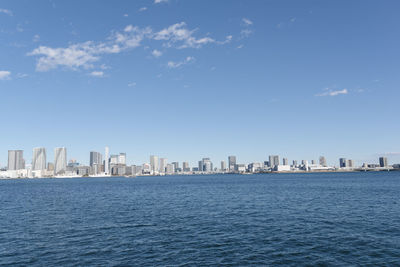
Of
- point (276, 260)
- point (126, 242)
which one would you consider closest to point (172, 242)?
point (126, 242)

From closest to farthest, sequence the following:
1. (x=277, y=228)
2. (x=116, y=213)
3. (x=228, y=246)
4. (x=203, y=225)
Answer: (x=228, y=246) < (x=277, y=228) < (x=203, y=225) < (x=116, y=213)

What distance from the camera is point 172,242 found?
35469 mm

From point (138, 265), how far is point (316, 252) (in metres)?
20.5

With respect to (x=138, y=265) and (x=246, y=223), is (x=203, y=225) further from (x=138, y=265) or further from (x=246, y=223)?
(x=138, y=265)

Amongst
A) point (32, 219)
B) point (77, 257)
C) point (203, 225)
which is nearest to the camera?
point (77, 257)

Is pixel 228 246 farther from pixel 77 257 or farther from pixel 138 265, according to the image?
pixel 77 257

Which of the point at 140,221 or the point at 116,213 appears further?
the point at 116,213

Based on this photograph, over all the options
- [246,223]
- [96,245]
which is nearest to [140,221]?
[96,245]

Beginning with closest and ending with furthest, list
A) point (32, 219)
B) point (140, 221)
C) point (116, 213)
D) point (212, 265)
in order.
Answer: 1. point (212, 265)
2. point (140, 221)
3. point (32, 219)
4. point (116, 213)

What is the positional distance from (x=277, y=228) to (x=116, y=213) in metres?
36.6

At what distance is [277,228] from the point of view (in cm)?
4272

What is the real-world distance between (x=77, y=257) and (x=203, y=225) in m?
21.6

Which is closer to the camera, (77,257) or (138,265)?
(138,265)

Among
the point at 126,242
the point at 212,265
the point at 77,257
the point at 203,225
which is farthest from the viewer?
the point at 203,225
